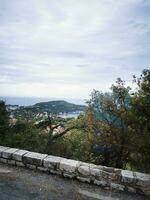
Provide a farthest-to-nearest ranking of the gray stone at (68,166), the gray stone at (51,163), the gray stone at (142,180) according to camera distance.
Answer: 1. the gray stone at (51,163)
2. the gray stone at (68,166)
3. the gray stone at (142,180)

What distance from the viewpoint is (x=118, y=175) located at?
534 cm

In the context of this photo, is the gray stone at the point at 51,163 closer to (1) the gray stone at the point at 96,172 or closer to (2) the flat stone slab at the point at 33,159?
(2) the flat stone slab at the point at 33,159

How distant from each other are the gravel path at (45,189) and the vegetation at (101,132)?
152 inches

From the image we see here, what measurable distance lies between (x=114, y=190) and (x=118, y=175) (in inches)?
12.7

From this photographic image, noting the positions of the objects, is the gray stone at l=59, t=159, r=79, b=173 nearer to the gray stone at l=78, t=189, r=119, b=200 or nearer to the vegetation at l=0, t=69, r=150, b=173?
the gray stone at l=78, t=189, r=119, b=200

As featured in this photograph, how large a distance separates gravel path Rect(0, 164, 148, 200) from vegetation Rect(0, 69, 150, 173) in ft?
12.6

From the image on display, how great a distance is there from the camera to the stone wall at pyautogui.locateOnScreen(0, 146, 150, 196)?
17.1 ft

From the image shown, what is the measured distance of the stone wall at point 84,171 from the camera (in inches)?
205

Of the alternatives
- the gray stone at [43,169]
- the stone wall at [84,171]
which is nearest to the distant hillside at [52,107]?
the stone wall at [84,171]

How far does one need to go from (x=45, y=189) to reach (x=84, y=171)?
1.00m

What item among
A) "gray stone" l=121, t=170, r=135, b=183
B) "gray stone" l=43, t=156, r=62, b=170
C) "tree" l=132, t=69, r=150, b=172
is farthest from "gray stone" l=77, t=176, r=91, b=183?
"tree" l=132, t=69, r=150, b=172

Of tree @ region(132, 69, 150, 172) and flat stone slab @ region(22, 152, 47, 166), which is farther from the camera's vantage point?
tree @ region(132, 69, 150, 172)

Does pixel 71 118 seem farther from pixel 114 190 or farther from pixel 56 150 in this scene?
pixel 114 190

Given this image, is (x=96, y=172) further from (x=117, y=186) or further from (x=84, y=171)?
(x=117, y=186)
